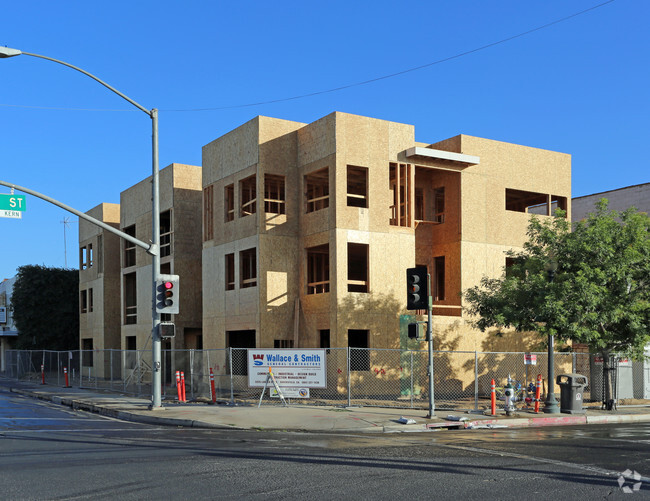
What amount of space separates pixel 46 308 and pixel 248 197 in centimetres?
2832

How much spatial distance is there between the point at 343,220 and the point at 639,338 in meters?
11.0

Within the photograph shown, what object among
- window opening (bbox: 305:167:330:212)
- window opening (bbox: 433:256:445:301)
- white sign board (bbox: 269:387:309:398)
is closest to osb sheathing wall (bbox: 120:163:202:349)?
window opening (bbox: 305:167:330:212)

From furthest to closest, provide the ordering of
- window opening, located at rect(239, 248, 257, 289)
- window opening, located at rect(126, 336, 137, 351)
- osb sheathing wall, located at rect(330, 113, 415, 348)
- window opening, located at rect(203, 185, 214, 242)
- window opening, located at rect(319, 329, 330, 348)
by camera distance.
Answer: window opening, located at rect(126, 336, 137, 351), window opening, located at rect(203, 185, 214, 242), window opening, located at rect(239, 248, 257, 289), window opening, located at rect(319, 329, 330, 348), osb sheathing wall, located at rect(330, 113, 415, 348)

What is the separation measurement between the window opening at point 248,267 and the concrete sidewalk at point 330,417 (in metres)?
7.65

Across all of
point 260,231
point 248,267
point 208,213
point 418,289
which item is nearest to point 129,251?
point 208,213

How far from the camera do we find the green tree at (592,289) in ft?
72.3

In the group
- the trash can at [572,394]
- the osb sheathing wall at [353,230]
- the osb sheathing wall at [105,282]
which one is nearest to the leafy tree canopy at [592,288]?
the trash can at [572,394]

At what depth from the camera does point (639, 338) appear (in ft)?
73.5

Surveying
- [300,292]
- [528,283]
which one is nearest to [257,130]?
[300,292]

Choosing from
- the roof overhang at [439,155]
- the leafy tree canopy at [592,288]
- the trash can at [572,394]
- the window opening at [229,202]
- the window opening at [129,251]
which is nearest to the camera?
the trash can at [572,394]

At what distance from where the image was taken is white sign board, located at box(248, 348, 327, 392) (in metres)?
21.6

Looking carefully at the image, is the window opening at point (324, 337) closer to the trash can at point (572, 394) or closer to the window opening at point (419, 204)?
the window opening at point (419, 204)

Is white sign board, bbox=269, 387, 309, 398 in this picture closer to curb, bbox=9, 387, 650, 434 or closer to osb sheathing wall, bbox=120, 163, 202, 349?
curb, bbox=9, 387, 650, 434

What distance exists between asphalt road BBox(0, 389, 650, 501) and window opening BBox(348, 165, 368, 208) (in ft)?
43.4
